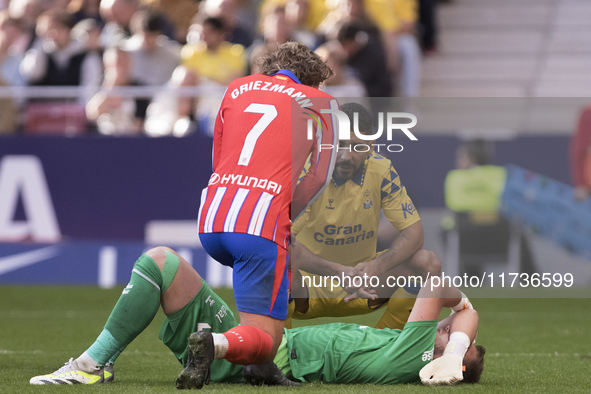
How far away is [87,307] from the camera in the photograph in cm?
829

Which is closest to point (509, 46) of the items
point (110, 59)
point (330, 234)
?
point (110, 59)

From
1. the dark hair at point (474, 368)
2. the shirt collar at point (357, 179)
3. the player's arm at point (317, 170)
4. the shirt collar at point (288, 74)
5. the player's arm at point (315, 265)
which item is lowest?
the dark hair at point (474, 368)

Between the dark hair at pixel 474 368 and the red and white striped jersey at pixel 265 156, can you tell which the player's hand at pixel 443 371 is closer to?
A: the dark hair at pixel 474 368

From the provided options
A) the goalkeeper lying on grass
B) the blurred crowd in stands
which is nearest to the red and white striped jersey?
the goalkeeper lying on grass

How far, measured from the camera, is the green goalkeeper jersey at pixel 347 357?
4.09 m

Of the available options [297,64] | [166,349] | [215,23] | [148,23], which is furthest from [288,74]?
[148,23]

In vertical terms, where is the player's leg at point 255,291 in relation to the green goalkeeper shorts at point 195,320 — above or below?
above

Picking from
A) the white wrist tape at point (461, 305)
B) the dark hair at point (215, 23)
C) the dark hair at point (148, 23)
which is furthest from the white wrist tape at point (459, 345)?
the dark hair at point (148, 23)

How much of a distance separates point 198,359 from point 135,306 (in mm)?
497

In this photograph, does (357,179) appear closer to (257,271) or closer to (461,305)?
(461,305)

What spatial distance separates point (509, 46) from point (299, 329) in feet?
36.5

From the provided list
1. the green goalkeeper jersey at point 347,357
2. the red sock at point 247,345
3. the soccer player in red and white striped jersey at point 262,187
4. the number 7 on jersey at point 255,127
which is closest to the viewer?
the red sock at point 247,345

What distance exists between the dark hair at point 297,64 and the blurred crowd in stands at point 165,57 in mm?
4894

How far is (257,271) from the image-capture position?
148 inches
